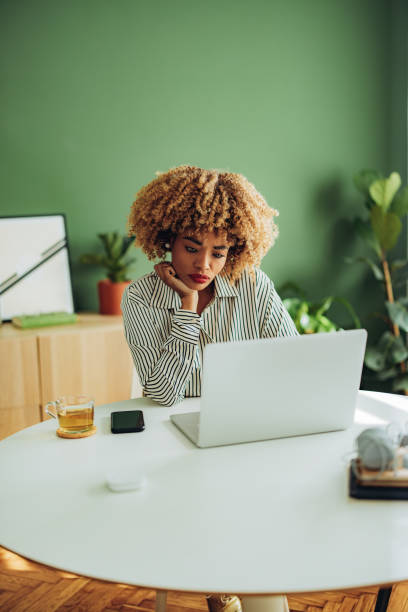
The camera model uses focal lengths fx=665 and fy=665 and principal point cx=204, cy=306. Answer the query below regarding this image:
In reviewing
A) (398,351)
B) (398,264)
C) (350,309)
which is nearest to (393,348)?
(398,351)

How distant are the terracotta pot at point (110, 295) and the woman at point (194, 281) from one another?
→ 1033 millimetres

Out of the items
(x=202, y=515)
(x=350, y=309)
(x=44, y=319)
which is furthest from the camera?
(x=350, y=309)

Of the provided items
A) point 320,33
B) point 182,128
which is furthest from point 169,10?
point 320,33

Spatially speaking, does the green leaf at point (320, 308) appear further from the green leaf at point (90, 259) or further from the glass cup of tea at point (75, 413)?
the glass cup of tea at point (75, 413)

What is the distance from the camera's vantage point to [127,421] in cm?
144

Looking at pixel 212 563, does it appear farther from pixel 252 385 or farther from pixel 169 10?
pixel 169 10

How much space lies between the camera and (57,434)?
142cm

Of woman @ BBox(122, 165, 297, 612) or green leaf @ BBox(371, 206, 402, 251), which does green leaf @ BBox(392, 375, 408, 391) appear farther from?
woman @ BBox(122, 165, 297, 612)

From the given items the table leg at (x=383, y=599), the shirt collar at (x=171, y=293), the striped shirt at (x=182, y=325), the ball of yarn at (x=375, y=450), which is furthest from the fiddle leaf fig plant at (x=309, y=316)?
the ball of yarn at (x=375, y=450)

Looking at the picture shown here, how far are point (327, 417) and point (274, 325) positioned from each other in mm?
563

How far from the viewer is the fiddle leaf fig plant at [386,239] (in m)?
3.22

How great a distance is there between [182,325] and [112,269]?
4.34 ft

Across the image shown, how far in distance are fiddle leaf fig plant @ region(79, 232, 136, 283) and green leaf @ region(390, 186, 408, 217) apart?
1.32 metres

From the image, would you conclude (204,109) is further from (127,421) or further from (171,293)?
(127,421)
